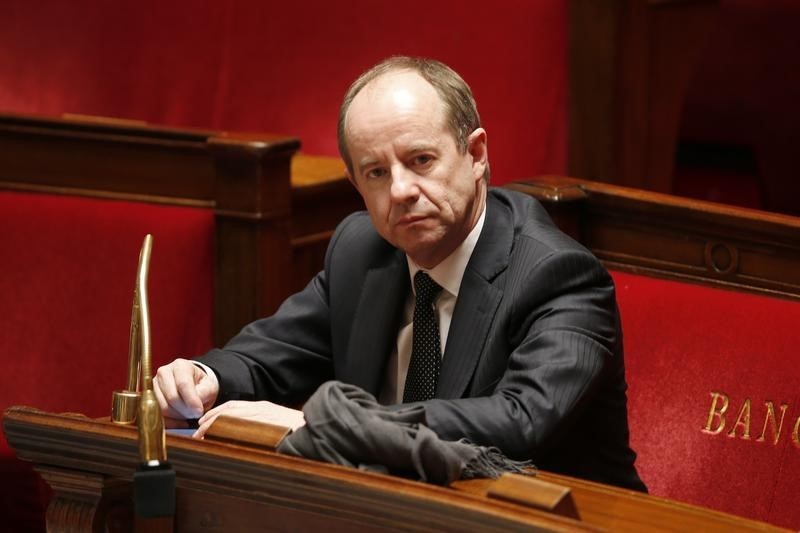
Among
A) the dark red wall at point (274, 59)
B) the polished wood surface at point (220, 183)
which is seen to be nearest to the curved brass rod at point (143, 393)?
the polished wood surface at point (220, 183)

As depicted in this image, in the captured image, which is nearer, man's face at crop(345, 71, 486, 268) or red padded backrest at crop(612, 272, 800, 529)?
man's face at crop(345, 71, 486, 268)

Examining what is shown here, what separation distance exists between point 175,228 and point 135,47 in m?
0.49

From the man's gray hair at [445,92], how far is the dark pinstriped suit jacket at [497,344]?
9cm

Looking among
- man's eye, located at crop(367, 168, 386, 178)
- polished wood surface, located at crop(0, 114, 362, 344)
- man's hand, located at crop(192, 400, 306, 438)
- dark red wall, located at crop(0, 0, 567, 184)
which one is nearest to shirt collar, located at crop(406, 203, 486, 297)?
man's eye, located at crop(367, 168, 386, 178)

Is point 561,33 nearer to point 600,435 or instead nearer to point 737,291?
point 737,291

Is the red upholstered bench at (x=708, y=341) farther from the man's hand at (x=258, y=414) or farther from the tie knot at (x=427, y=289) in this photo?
the man's hand at (x=258, y=414)

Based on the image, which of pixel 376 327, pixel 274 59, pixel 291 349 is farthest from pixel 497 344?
pixel 274 59

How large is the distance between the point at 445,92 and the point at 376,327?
225mm

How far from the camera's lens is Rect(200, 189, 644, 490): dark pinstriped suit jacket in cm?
105

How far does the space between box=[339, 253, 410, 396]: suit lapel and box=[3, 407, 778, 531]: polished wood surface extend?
33 centimetres

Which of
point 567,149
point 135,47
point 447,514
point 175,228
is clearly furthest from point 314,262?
point 447,514

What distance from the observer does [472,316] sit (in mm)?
1164

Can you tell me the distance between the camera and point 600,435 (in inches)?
46.3

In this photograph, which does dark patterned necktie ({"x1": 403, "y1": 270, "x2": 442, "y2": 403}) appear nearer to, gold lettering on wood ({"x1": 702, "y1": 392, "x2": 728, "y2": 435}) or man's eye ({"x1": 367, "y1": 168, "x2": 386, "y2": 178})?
man's eye ({"x1": 367, "y1": 168, "x2": 386, "y2": 178})
